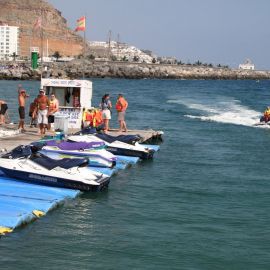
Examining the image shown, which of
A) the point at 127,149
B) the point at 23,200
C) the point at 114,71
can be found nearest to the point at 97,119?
the point at 127,149

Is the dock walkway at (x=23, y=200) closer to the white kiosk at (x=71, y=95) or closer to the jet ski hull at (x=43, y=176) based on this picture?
the jet ski hull at (x=43, y=176)

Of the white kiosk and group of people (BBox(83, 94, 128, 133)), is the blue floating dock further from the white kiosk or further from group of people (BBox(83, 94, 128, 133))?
the white kiosk

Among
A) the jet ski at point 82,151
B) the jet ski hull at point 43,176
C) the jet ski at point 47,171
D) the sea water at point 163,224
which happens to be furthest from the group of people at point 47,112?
the jet ski hull at point 43,176

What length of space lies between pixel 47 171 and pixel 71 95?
35.4 feet

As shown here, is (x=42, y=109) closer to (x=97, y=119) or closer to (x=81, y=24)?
(x=97, y=119)

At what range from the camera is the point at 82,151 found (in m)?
20.0

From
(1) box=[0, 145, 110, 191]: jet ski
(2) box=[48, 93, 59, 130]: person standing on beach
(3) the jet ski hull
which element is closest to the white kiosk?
(2) box=[48, 93, 59, 130]: person standing on beach

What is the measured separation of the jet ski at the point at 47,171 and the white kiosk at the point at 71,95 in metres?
8.90

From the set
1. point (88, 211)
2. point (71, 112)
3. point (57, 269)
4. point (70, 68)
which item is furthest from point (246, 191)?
point (70, 68)

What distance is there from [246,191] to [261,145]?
36.4ft

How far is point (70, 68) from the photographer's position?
141 metres

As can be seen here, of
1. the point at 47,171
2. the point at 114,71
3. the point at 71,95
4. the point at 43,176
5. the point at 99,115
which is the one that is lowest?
the point at 43,176

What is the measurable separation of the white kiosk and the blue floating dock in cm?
984

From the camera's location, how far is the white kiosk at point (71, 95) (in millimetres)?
26562
